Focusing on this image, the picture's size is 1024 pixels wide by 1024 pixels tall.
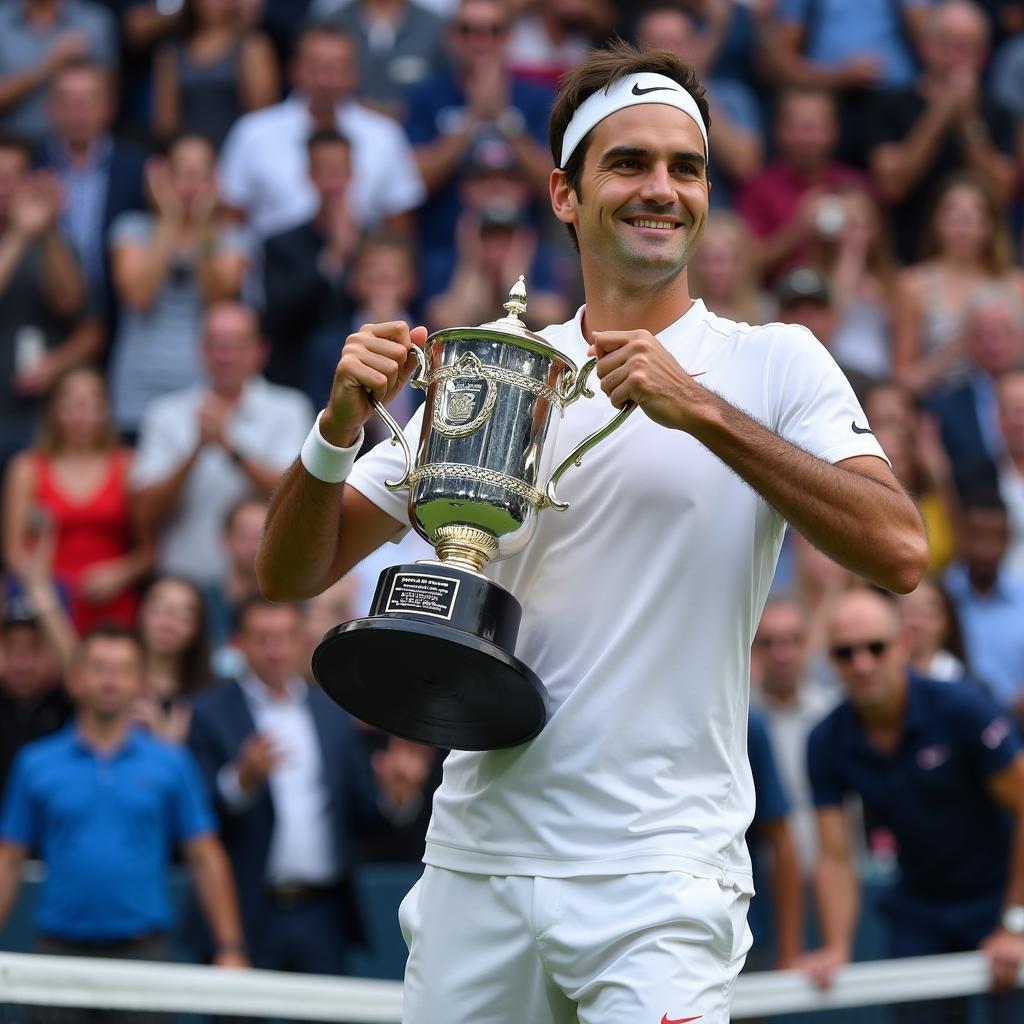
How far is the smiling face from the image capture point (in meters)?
3.85

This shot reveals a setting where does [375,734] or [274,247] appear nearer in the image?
[375,734]

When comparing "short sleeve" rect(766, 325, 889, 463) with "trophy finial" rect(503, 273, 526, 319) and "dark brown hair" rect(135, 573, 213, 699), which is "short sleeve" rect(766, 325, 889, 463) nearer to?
"trophy finial" rect(503, 273, 526, 319)

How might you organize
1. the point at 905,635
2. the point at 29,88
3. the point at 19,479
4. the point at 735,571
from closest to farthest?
1. the point at 735,571
2. the point at 905,635
3. the point at 19,479
4. the point at 29,88

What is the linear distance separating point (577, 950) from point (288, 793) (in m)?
4.06

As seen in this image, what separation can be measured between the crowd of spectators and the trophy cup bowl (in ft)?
11.3

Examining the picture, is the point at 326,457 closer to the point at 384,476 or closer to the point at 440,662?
the point at 384,476

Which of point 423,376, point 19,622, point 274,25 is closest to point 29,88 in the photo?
point 274,25

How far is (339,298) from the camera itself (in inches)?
399

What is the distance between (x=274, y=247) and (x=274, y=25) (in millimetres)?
2524

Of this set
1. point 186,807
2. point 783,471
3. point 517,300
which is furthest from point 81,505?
point 783,471

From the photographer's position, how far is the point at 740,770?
3793 mm

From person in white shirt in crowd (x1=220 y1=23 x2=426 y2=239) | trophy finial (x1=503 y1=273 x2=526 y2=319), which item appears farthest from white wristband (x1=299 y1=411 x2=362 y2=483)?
person in white shirt in crowd (x1=220 y1=23 x2=426 y2=239)

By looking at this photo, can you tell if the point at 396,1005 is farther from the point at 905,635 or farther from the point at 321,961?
the point at 905,635

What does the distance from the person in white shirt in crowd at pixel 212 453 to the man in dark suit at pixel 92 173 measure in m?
1.52
